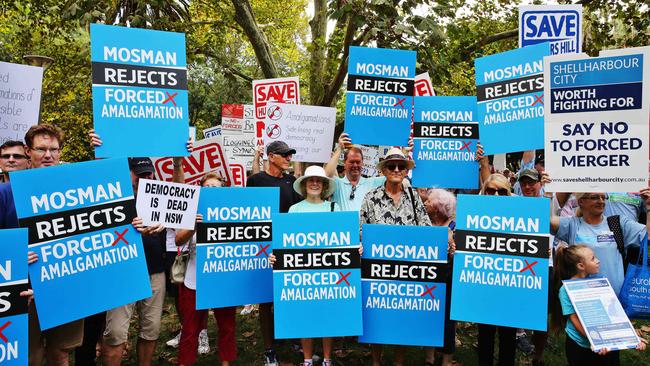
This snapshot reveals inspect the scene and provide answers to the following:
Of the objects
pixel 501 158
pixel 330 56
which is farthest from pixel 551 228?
pixel 330 56

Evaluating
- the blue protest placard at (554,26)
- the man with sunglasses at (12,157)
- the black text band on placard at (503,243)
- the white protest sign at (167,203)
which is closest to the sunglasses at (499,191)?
the black text band on placard at (503,243)

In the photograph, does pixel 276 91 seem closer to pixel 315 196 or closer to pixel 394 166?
pixel 315 196

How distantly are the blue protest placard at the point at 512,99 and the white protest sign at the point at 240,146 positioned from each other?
486cm

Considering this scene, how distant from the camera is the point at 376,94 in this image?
19.6ft

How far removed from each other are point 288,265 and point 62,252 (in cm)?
186

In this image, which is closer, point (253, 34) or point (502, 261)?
point (502, 261)

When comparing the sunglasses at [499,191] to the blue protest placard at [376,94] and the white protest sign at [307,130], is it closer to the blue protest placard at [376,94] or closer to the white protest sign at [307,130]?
the blue protest placard at [376,94]

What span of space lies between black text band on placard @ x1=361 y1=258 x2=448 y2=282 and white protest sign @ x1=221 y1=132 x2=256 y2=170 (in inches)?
194

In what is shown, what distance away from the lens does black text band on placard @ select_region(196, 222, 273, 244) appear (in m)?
5.06

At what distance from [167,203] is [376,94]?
2669 millimetres

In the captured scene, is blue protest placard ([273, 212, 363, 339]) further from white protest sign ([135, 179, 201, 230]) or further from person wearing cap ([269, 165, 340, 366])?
white protest sign ([135, 179, 201, 230])

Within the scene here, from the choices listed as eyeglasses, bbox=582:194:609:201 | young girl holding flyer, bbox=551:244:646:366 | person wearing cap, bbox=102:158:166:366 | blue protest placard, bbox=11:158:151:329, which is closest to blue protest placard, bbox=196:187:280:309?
person wearing cap, bbox=102:158:166:366

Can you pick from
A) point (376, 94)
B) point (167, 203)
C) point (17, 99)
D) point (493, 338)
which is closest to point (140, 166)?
point (167, 203)

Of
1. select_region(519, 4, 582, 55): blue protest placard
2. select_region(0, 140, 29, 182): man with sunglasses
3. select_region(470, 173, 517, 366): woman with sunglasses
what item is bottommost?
select_region(470, 173, 517, 366): woman with sunglasses
